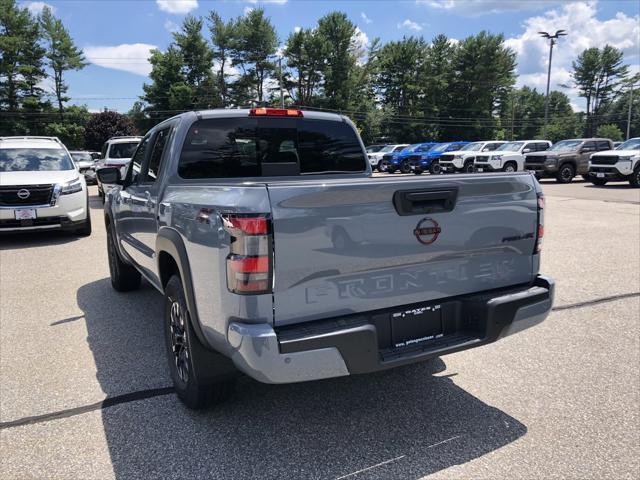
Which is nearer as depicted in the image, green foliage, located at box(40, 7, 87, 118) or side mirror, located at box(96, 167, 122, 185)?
side mirror, located at box(96, 167, 122, 185)

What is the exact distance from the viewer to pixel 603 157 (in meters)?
19.6

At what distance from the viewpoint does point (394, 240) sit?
2549 mm

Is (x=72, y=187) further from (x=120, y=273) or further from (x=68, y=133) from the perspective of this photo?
(x=68, y=133)

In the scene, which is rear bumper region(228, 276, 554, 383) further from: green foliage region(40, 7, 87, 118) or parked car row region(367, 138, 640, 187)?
green foliage region(40, 7, 87, 118)

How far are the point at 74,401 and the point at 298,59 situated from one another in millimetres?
61738

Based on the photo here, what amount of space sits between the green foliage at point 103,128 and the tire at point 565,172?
4100cm

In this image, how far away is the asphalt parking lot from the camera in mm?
2582

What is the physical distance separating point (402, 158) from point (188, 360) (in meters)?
28.3

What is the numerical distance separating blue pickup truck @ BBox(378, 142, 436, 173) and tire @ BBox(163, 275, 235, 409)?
27620 millimetres

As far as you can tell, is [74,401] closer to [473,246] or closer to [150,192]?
[150,192]

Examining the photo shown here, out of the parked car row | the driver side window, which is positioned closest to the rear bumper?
the driver side window

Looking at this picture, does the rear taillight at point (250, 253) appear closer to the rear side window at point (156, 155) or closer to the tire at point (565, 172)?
the rear side window at point (156, 155)

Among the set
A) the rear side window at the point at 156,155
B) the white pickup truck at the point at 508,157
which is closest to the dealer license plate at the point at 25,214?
the rear side window at the point at 156,155

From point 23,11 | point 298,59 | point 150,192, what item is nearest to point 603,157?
point 150,192
